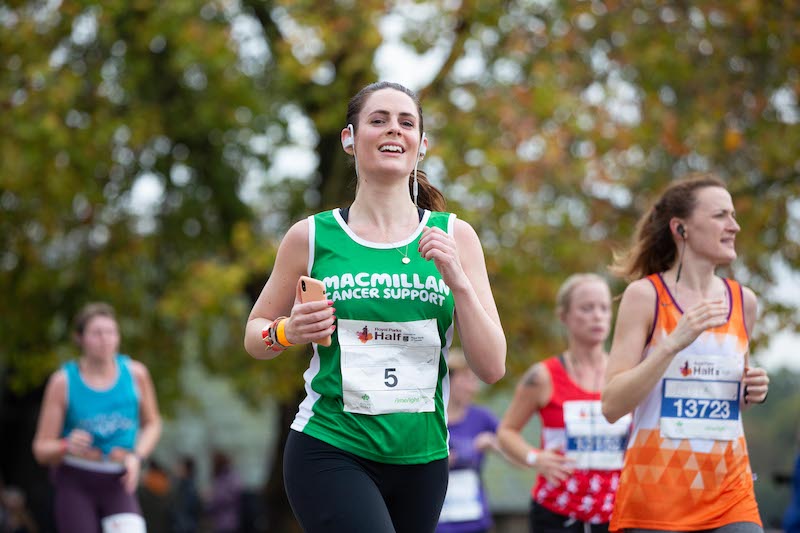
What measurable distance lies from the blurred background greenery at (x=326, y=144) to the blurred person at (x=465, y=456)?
12.0 ft

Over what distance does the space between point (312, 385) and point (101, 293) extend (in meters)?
12.0

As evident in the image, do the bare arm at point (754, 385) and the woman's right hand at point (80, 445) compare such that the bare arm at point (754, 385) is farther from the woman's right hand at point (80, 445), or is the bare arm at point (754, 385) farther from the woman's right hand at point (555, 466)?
the woman's right hand at point (80, 445)

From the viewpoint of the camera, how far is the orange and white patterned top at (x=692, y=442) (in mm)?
4434

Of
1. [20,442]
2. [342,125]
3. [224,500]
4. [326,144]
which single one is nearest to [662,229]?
[342,125]

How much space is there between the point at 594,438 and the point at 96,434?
3.13m

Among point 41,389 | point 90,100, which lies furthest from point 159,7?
point 41,389

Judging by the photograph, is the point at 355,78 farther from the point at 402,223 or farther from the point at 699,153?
the point at 402,223

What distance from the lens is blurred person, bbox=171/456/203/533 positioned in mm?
17953

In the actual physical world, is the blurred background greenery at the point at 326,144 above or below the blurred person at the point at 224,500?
above

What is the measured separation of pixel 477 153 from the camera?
12344 mm

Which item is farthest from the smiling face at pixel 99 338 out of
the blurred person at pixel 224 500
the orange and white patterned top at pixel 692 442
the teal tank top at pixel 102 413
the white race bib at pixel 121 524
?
the blurred person at pixel 224 500

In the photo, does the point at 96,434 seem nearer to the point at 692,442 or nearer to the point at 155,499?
the point at 692,442

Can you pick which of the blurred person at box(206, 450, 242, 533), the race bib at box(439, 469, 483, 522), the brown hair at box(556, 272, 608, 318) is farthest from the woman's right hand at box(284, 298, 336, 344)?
the blurred person at box(206, 450, 242, 533)

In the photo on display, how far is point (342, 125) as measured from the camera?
1319 cm
